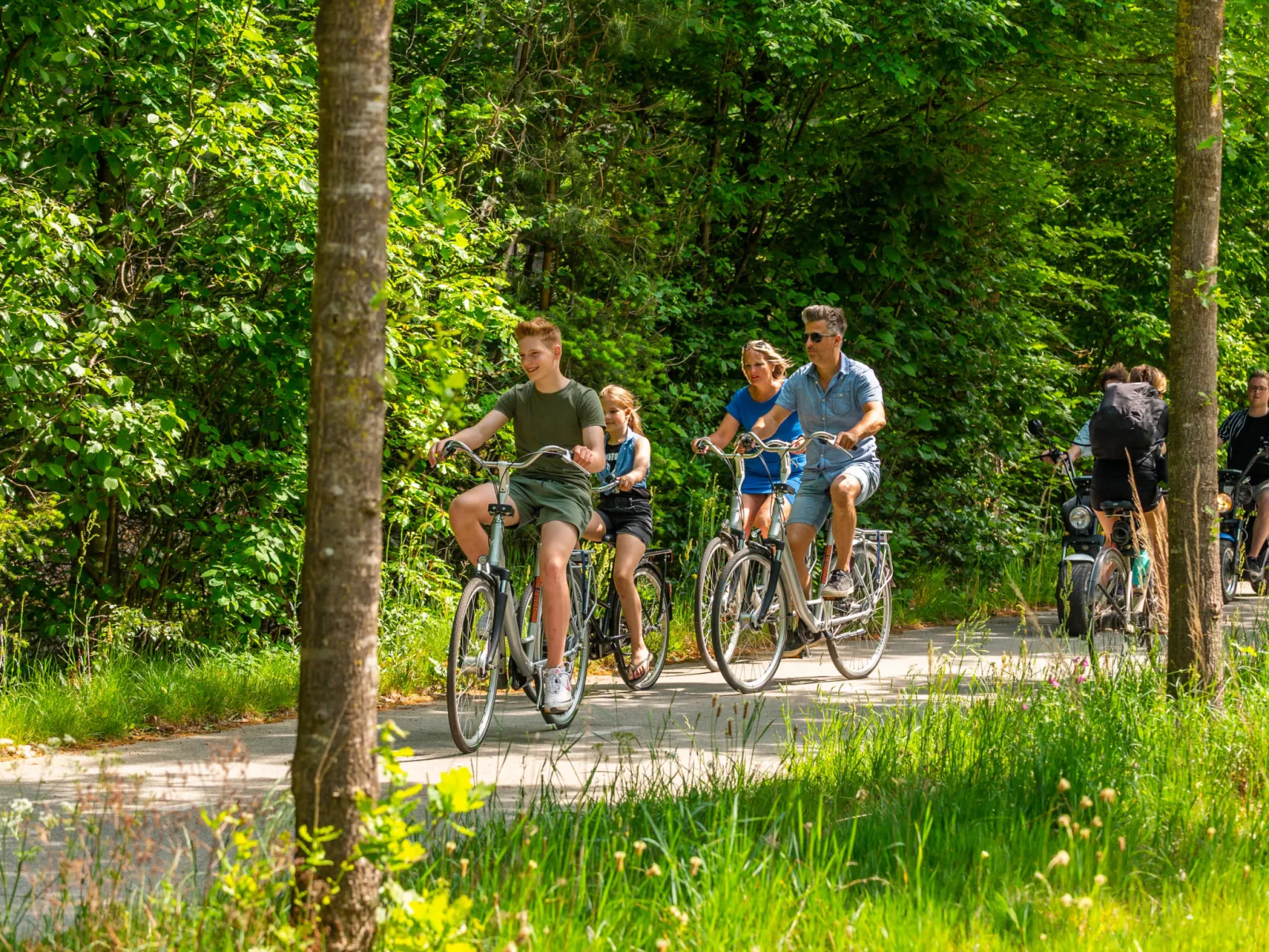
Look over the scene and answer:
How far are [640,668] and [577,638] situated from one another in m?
1.02

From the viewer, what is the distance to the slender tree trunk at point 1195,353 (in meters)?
6.05

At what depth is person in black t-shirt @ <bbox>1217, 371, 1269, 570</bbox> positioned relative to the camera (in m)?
13.5

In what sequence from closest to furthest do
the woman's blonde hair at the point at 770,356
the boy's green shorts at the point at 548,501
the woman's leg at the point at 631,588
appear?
the boy's green shorts at the point at 548,501
the woman's leg at the point at 631,588
the woman's blonde hair at the point at 770,356

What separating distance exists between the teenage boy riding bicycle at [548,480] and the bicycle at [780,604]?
5.04 ft

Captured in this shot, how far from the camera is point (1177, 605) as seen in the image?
6242 millimetres


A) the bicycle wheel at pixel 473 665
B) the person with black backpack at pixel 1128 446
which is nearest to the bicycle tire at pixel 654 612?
the bicycle wheel at pixel 473 665

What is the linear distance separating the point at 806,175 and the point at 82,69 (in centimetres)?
761

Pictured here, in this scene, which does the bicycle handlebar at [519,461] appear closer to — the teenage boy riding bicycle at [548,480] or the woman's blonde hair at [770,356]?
the teenage boy riding bicycle at [548,480]

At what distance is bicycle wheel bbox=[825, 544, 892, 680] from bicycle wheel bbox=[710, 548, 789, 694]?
418 mm

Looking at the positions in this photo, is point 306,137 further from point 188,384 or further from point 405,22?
point 405,22

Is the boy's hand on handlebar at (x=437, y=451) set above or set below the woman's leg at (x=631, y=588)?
above

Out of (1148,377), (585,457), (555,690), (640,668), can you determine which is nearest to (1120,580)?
(1148,377)

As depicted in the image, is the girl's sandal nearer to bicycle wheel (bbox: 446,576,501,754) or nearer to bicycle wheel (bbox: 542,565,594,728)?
bicycle wheel (bbox: 542,565,594,728)

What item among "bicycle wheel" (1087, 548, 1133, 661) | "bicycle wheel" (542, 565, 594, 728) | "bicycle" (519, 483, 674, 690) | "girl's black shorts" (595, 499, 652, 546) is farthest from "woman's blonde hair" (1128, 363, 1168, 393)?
"bicycle wheel" (542, 565, 594, 728)
